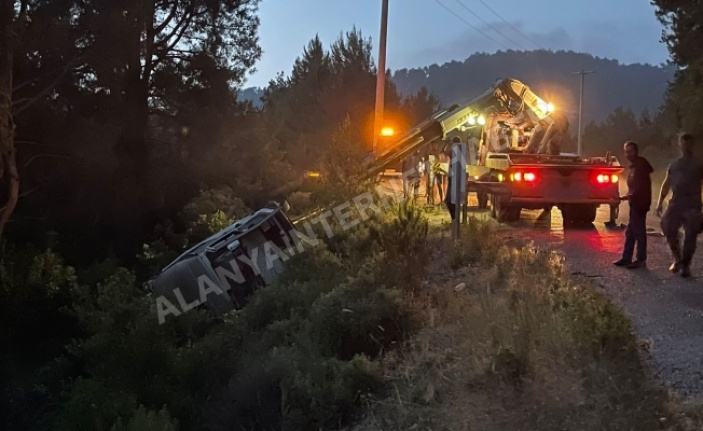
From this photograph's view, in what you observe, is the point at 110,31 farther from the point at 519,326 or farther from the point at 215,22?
the point at 519,326

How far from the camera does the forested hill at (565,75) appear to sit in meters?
131

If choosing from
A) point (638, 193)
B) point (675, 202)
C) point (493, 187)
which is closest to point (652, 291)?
point (675, 202)

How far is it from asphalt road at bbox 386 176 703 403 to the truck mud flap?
2.43 feet

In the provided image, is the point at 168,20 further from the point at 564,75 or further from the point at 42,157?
the point at 564,75

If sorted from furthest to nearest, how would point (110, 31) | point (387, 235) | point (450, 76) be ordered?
point (450, 76)
point (110, 31)
point (387, 235)

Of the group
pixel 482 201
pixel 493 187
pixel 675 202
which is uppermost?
pixel 675 202

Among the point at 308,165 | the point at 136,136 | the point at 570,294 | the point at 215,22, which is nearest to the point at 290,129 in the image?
the point at 308,165

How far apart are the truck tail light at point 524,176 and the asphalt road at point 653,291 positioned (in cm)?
100

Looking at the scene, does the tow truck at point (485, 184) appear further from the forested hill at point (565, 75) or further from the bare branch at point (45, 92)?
the forested hill at point (565, 75)

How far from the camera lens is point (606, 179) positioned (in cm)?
1467

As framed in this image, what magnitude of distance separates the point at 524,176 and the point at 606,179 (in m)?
1.65

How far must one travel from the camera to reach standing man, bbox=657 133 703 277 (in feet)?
29.6

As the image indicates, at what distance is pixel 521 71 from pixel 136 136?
138 meters

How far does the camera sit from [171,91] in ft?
70.3
